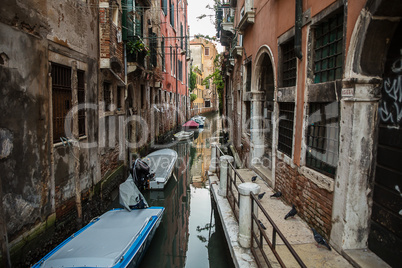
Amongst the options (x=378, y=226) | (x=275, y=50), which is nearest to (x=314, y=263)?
(x=378, y=226)

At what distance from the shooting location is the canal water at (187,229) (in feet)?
16.4

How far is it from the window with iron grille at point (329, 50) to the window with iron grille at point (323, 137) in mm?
397

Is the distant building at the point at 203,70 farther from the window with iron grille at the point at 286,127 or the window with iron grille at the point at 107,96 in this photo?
the window with iron grille at the point at 286,127

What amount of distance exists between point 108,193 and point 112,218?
2304 mm

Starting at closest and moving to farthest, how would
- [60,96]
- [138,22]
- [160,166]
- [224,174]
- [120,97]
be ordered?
[60,96], [224,174], [120,97], [160,166], [138,22]

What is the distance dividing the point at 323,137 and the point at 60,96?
4.50m

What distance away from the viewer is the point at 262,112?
757 cm

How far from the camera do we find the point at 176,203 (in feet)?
25.5

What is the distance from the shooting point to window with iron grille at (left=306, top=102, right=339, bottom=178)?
138 inches

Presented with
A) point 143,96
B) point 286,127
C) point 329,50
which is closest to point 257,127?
point 286,127

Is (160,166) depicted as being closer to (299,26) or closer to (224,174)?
(224,174)

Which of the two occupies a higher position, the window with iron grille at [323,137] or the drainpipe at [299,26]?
the drainpipe at [299,26]

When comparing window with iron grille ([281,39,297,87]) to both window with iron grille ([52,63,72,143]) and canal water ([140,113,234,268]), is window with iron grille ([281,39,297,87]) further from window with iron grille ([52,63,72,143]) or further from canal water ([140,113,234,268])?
window with iron grille ([52,63,72,143])

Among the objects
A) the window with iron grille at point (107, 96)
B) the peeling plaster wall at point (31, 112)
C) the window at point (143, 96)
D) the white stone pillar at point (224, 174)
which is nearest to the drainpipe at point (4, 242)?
the peeling plaster wall at point (31, 112)
